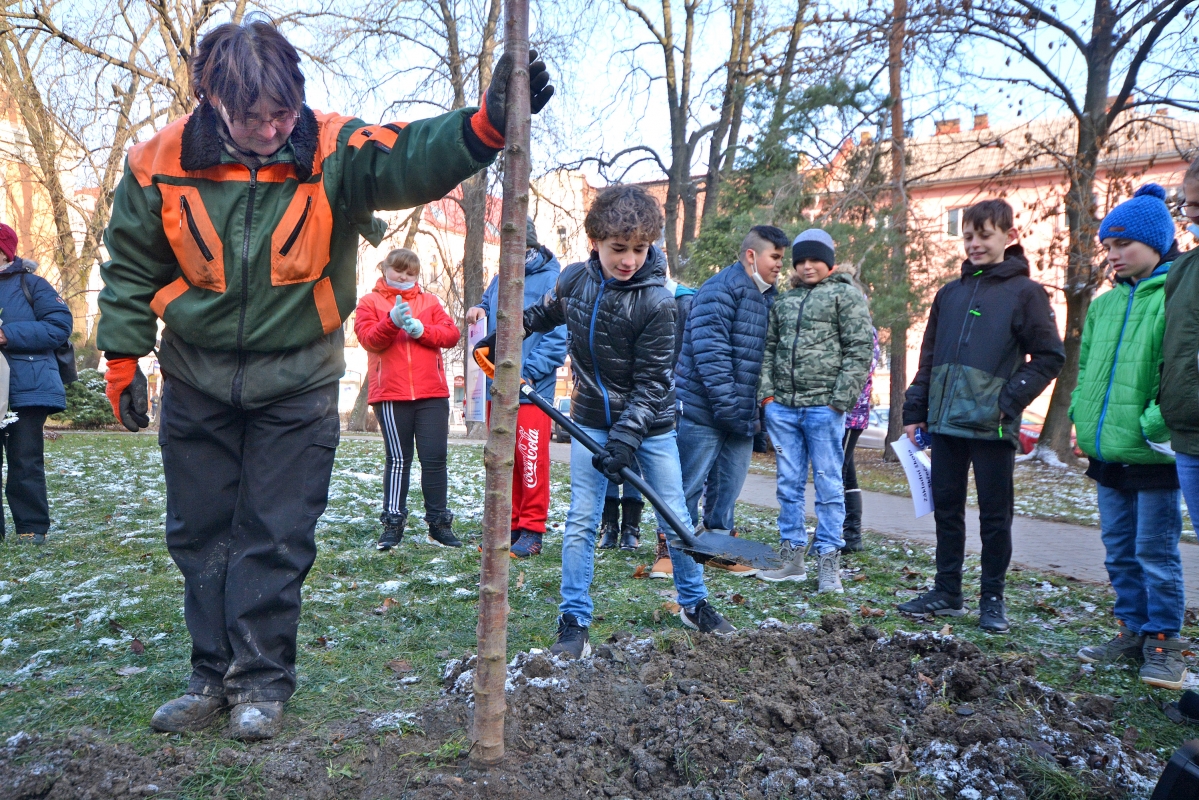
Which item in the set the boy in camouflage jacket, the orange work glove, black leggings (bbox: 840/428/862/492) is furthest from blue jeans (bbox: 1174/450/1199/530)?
the orange work glove

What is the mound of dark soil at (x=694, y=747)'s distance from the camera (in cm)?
213

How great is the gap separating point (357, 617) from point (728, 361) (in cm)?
237

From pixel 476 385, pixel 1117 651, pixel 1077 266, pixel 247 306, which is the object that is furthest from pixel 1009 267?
pixel 1077 266

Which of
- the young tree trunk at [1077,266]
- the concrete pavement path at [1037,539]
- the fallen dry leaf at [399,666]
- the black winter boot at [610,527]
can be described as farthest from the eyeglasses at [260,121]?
the young tree trunk at [1077,266]

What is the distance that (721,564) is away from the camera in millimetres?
3037

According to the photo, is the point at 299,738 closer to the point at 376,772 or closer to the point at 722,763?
the point at 376,772

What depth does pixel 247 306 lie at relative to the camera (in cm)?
257

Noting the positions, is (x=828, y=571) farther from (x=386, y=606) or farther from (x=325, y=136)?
(x=325, y=136)

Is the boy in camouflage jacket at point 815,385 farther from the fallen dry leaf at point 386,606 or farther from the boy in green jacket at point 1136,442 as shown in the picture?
the fallen dry leaf at point 386,606

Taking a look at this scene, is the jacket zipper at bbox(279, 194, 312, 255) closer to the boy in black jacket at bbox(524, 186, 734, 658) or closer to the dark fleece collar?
the dark fleece collar

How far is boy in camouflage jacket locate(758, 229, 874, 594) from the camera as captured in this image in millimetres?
4738

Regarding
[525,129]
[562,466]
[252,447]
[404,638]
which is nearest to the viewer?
[525,129]

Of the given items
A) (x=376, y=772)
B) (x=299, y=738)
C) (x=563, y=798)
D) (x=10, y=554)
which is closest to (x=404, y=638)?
(x=299, y=738)

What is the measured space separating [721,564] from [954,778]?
1050 millimetres
